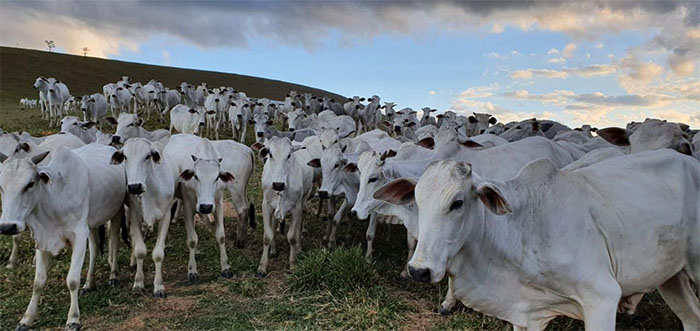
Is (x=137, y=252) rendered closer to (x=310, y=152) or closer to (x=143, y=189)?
(x=143, y=189)

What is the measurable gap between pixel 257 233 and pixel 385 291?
447 centimetres

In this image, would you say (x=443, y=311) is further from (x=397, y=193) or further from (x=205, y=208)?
(x=205, y=208)

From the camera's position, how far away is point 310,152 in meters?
10.1

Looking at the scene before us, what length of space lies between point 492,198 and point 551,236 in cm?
60

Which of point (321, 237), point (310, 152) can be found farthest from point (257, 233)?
point (310, 152)

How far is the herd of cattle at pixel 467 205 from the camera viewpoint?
3684mm

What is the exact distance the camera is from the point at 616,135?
7035 mm

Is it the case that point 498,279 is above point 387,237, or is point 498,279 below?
above

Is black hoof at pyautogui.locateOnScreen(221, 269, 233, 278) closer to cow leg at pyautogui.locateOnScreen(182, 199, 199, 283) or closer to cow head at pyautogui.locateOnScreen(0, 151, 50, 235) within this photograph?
cow leg at pyautogui.locateOnScreen(182, 199, 199, 283)

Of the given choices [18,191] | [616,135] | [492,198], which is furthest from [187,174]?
[616,135]

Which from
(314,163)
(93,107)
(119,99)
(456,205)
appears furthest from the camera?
(119,99)

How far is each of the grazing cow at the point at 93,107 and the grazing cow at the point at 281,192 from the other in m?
19.8

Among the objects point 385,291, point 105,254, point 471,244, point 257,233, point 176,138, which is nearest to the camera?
point 471,244

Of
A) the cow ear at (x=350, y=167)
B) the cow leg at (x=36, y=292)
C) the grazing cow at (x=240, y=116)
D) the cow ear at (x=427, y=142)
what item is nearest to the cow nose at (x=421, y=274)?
the cow ear at (x=350, y=167)
